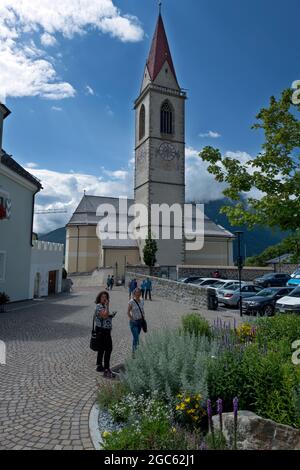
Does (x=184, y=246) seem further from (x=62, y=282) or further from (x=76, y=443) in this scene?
(x=76, y=443)

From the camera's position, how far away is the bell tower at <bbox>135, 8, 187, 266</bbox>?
170 feet

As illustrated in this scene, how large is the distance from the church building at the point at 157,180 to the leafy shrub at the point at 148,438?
46563mm

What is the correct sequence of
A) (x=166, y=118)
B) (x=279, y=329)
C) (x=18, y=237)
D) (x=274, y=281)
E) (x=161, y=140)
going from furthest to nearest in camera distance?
(x=166, y=118), (x=161, y=140), (x=274, y=281), (x=18, y=237), (x=279, y=329)

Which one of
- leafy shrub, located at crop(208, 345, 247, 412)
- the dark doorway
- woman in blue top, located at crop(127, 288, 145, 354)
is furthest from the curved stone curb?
the dark doorway

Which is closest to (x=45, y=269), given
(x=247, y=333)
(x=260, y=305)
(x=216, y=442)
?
(x=260, y=305)

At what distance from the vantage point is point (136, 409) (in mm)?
4902

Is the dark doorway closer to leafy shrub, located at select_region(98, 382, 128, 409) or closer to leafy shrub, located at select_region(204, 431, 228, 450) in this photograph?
leafy shrub, located at select_region(98, 382, 128, 409)

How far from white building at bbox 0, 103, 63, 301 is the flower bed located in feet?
52.1

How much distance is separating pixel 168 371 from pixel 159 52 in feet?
198

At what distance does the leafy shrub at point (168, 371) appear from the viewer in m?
5.10

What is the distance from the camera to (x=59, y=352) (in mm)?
9031

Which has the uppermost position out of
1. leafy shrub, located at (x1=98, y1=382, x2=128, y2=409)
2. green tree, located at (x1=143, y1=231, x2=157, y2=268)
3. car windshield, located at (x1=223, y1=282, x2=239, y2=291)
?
green tree, located at (x1=143, y1=231, x2=157, y2=268)

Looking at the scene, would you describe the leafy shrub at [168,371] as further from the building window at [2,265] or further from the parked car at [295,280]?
the parked car at [295,280]

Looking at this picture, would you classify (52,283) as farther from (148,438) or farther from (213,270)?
(148,438)
